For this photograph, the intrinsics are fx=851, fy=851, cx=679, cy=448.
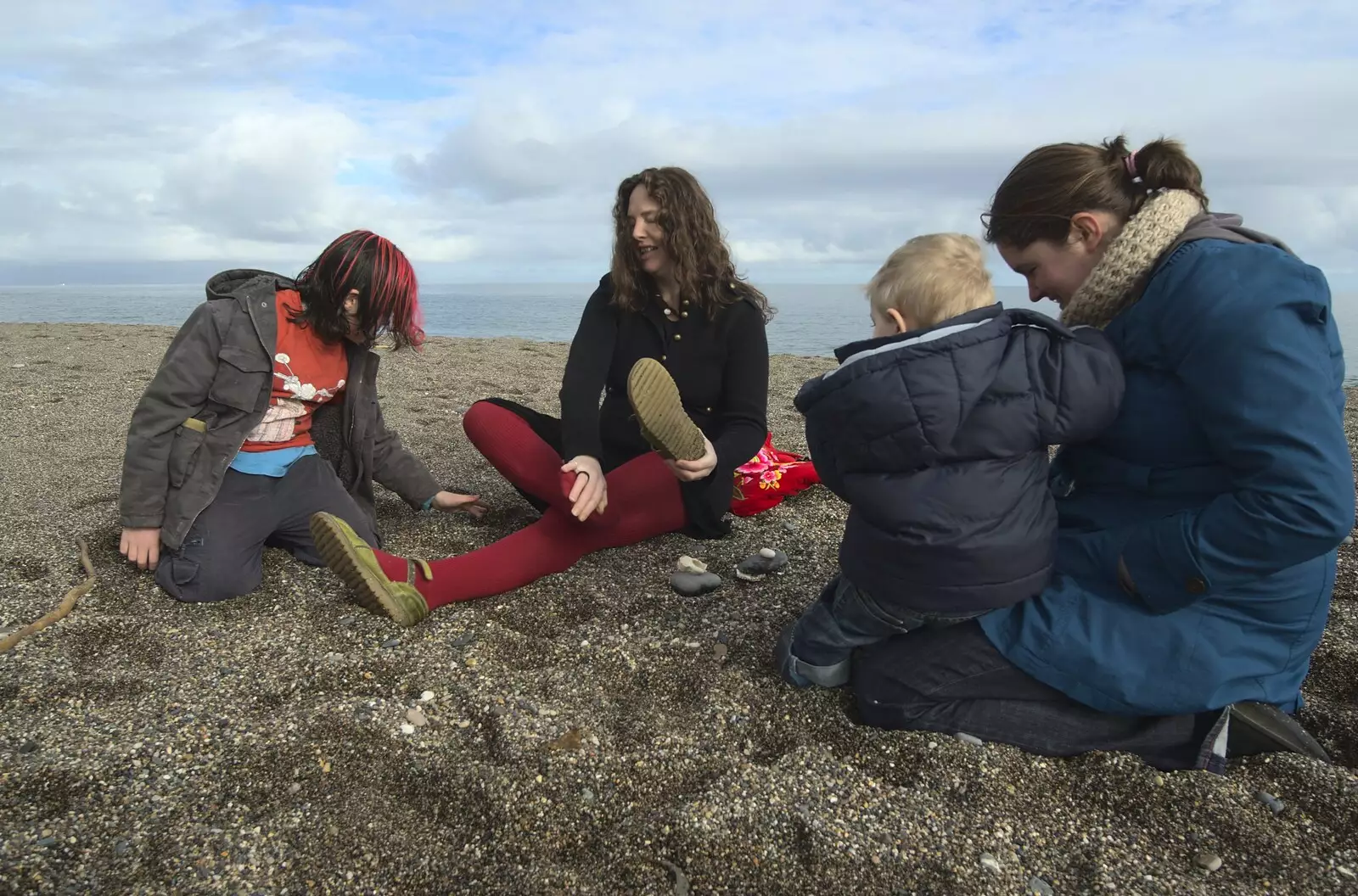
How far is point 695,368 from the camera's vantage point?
3510 millimetres

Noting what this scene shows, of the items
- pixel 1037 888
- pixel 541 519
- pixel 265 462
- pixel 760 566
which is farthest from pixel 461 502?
pixel 1037 888

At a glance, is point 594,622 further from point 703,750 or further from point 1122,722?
point 1122,722

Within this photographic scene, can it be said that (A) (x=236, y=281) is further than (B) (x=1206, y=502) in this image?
Yes

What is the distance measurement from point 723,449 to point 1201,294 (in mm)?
→ 1853

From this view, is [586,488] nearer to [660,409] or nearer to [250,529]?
[660,409]

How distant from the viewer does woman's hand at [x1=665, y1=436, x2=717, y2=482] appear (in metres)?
3.05

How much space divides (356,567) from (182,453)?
0.95 meters

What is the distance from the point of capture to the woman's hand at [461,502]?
3.78 m

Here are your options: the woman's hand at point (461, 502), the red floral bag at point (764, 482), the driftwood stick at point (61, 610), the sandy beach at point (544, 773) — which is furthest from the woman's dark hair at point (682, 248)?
the driftwood stick at point (61, 610)

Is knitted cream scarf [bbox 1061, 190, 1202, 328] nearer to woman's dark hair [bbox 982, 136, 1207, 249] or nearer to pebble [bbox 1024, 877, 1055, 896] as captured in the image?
woman's dark hair [bbox 982, 136, 1207, 249]

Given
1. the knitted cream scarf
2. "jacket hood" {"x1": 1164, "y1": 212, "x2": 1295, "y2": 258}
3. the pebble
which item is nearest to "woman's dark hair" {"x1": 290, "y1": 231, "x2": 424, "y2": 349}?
the knitted cream scarf

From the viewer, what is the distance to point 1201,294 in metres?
1.78

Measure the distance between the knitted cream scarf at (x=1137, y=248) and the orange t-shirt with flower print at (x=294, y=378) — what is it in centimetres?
266

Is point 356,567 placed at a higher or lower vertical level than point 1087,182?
lower
